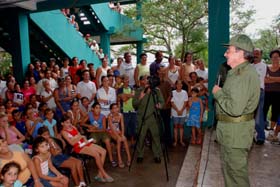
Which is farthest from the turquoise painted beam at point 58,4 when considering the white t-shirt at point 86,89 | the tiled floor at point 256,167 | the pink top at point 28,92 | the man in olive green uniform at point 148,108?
the tiled floor at point 256,167

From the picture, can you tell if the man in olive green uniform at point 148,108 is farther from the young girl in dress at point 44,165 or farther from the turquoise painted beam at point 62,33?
the turquoise painted beam at point 62,33

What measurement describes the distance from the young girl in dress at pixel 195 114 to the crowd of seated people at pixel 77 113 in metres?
0.06

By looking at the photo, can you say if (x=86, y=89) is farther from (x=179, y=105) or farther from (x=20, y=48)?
(x=20, y=48)

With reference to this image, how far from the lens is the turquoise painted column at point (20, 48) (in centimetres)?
749

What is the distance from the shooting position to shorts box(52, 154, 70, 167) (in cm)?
386

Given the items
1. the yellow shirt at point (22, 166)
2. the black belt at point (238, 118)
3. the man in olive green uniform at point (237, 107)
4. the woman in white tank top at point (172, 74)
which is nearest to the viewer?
the man in olive green uniform at point (237, 107)

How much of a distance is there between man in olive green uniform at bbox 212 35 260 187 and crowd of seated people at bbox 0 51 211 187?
2031 millimetres

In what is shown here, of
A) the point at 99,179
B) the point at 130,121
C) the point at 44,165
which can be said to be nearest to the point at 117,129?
the point at 130,121

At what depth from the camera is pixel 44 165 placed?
3.46 metres

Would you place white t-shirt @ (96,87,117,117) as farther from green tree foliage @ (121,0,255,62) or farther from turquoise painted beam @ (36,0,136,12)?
green tree foliage @ (121,0,255,62)

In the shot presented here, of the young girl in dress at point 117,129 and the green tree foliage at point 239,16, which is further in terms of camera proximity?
the green tree foliage at point 239,16

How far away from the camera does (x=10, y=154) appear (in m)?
3.16

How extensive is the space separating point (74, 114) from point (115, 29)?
800cm

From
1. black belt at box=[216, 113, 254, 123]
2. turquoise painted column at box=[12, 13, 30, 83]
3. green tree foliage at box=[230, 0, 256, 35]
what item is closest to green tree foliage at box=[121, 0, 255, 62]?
green tree foliage at box=[230, 0, 256, 35]
